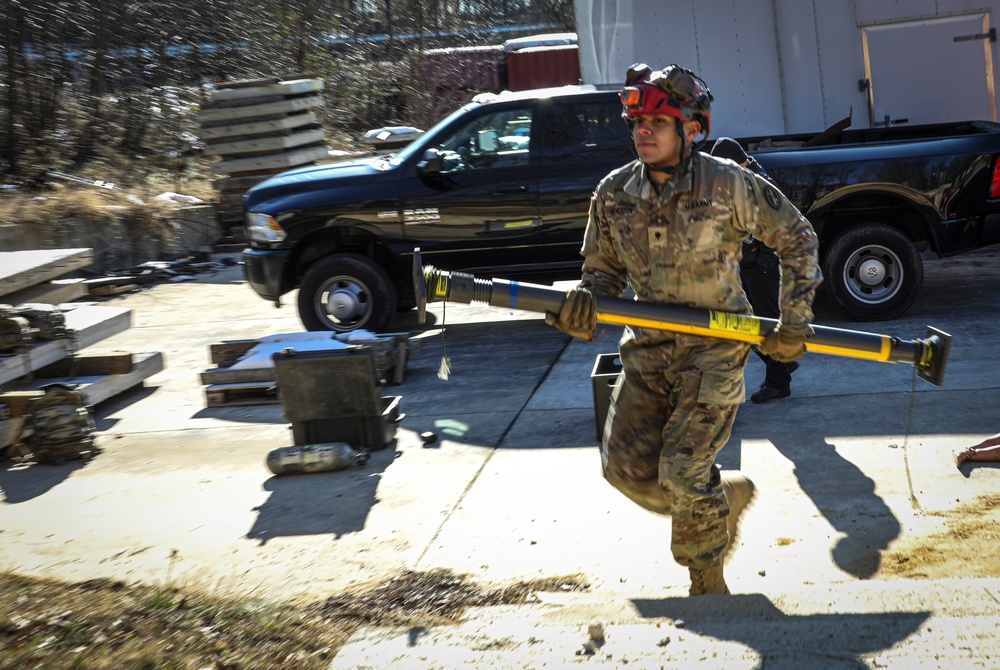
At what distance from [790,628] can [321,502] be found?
290 centimetres

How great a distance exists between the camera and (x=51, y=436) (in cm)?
638

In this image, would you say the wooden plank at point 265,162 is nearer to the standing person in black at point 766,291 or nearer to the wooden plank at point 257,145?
the wooden plank at point 257,145

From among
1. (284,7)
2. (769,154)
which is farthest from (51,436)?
(284,7)

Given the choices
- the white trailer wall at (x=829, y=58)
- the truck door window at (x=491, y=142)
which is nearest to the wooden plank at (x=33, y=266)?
the truck door window at (x=491, y=142)

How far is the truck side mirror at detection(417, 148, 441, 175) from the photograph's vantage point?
8680 mm

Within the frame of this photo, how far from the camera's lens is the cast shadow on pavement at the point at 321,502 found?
5055 mm

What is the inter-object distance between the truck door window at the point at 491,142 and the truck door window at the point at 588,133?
0.26 metres

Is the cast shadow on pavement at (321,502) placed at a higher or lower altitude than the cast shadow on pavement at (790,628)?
higher

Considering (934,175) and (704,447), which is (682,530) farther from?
(934,175)

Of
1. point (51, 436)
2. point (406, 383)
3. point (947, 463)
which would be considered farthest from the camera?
point (406, 383)

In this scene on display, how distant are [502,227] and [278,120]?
7.46 meters

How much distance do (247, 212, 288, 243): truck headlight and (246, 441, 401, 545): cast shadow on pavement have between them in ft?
10.6

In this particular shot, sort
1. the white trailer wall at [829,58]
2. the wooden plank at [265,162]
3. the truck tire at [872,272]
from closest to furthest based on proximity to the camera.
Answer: the truck tire at [872,272]
the white trailer wall at [829,58]
the wooden plank at [265,162]

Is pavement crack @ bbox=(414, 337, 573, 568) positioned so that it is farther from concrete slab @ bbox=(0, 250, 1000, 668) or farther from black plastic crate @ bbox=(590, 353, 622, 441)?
black plastic crate @ bbox=(590, 353, 622, 441)
